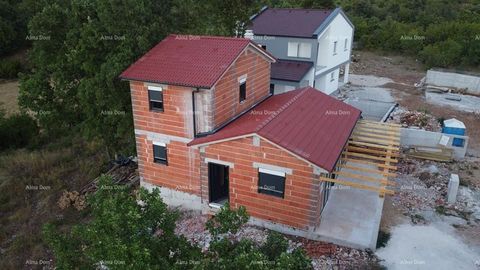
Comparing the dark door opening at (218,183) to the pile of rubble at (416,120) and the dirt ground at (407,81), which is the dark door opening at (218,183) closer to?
the pile of rubble at (416,120)

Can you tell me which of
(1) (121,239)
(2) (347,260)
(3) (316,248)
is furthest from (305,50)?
(1) (121,239)

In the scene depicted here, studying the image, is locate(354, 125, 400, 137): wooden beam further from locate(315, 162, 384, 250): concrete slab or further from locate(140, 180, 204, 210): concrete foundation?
locate(140, 180, 204, 210): concrete foundation

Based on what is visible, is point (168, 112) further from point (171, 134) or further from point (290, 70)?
point (290, 70)

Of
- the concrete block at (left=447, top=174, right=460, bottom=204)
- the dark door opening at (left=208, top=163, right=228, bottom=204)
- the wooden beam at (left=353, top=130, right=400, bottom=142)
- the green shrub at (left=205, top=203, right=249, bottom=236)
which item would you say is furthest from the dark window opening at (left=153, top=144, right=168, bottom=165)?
the concrete block at (left=447, top=174, right=460, bottom=204)

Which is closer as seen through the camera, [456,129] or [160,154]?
[160,154]

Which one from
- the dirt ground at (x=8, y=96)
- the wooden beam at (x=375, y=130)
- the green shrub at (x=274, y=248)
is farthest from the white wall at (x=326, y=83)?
the dirt ground at (x=8, y=96)

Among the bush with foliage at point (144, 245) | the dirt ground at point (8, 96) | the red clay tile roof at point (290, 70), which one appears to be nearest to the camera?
the bush with foliage at point (144, 245)
